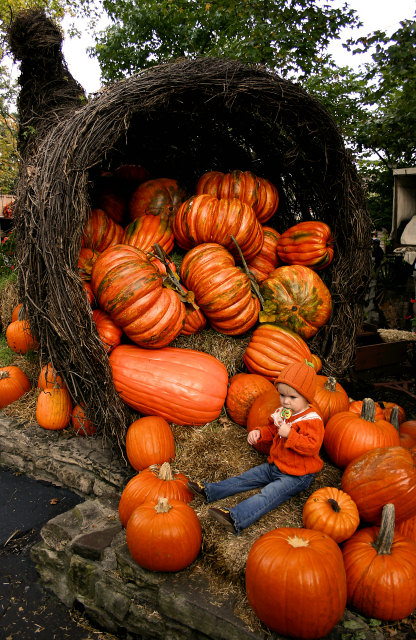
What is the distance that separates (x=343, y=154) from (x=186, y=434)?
265 cm

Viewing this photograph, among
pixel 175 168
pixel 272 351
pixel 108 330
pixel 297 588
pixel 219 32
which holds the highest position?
pixel 219 32

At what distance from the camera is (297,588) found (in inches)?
66.7

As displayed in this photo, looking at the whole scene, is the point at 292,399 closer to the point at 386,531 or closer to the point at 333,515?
the point at 333,515

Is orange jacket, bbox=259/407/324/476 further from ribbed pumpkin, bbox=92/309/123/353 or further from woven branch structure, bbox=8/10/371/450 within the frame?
ribbed pumpkin, bbox=92/309/123/353

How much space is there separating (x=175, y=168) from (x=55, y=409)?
2.74m

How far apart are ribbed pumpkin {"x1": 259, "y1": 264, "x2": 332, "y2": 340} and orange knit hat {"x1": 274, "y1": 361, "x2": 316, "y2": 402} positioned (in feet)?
4.15

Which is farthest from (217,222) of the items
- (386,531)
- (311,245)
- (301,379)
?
(386,531)

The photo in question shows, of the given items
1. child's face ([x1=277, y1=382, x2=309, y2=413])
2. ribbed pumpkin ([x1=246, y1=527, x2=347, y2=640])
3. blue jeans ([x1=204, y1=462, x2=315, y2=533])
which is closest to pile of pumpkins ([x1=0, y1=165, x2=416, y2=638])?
ribbed pumpkin ([x1=246, y1=527, x2=347, y2=640])

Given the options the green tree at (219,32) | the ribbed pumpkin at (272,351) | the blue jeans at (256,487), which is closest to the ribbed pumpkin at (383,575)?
the blue jeans at (256,487)

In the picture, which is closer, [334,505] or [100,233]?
[334,505]

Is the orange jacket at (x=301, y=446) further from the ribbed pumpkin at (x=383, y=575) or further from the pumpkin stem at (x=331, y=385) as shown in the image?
the pumpkin stem at (x=331, y=385)

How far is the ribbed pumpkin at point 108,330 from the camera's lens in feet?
10.5

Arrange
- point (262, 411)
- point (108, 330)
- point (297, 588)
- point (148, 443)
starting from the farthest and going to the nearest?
1. point (108, 330)
2. point (262, 411)
3. point (148, 443)
4. point (297, 588)

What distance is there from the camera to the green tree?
6.95 m
